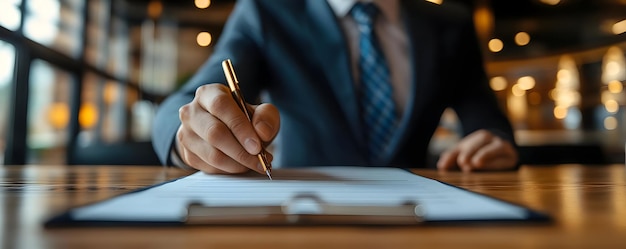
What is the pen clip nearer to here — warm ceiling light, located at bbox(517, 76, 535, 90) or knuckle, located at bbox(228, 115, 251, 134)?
knuckle, located at bbox(228, 115, 251, 134)

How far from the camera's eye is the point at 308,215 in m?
0.25

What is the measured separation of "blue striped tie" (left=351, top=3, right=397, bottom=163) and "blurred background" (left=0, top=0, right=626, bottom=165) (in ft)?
1.32

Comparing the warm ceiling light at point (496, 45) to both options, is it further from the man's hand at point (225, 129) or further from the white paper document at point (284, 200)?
the white paper document at point (284, 200)

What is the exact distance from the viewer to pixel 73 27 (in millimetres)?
3236

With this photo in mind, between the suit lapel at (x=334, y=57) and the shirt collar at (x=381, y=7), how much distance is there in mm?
47

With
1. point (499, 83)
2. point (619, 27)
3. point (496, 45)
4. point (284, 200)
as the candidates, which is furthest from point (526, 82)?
point (284, 200)

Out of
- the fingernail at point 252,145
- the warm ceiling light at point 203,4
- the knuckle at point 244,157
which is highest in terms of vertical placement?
the warm ceiling light at point 203,4

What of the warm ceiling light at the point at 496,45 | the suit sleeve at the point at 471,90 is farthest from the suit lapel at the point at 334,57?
the warm ceiling light at the point at 496,45

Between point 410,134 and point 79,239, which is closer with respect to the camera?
point 79,239

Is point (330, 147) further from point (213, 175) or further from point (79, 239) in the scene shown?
point (79, 239)

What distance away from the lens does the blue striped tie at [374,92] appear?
1.00 m

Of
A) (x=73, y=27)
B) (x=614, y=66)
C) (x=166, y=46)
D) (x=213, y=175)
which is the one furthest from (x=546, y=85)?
(x=213, y=175)

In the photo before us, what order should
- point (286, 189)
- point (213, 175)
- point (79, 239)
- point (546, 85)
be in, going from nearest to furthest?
point (79, 239)
point (286, 189)
point (213, 175)
point (546, 85)

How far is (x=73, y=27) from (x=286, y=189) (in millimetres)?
3353
